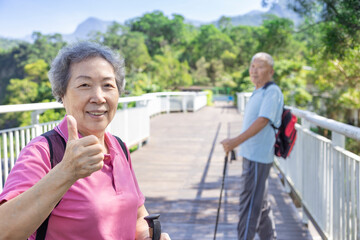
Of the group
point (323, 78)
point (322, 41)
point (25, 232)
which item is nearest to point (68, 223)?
point (25, 232)

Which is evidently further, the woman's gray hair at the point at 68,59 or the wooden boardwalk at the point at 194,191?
the wooden boardwalk at the point at 194,191

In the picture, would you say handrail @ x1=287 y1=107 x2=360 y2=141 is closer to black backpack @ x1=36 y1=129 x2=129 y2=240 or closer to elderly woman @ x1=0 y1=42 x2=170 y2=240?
elderly woman @ x1=0 y1=42 x2=170 y2=240

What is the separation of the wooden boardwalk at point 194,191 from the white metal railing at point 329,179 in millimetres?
351

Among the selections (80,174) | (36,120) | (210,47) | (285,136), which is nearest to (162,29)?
(210,47)

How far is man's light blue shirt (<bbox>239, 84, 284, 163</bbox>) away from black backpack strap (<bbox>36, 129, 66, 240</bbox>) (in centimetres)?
201

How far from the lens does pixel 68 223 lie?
4.25ft

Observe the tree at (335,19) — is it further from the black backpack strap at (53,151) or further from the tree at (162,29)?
the tree at (162,29)

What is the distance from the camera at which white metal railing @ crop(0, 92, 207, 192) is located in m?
3.35

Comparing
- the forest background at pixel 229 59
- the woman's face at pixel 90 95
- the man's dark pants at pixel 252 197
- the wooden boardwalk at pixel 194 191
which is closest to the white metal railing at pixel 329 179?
the wooden boardwalk at pixel 194 191

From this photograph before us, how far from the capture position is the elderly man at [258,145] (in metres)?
3.06

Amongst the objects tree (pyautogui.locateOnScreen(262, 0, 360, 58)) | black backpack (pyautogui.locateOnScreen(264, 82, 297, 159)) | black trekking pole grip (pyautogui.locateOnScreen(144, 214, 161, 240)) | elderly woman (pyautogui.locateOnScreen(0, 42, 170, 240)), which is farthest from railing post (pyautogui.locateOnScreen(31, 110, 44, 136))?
tree (pyautogui.locateOnScreen(262, 0, 360, 58))

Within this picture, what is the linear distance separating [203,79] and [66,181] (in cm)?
6909

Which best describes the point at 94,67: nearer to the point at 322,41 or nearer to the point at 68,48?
the point at 68,48

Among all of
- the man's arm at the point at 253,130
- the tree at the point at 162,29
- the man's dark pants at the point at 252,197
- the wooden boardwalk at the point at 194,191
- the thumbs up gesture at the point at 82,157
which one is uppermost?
the tree at the point at 162,29
